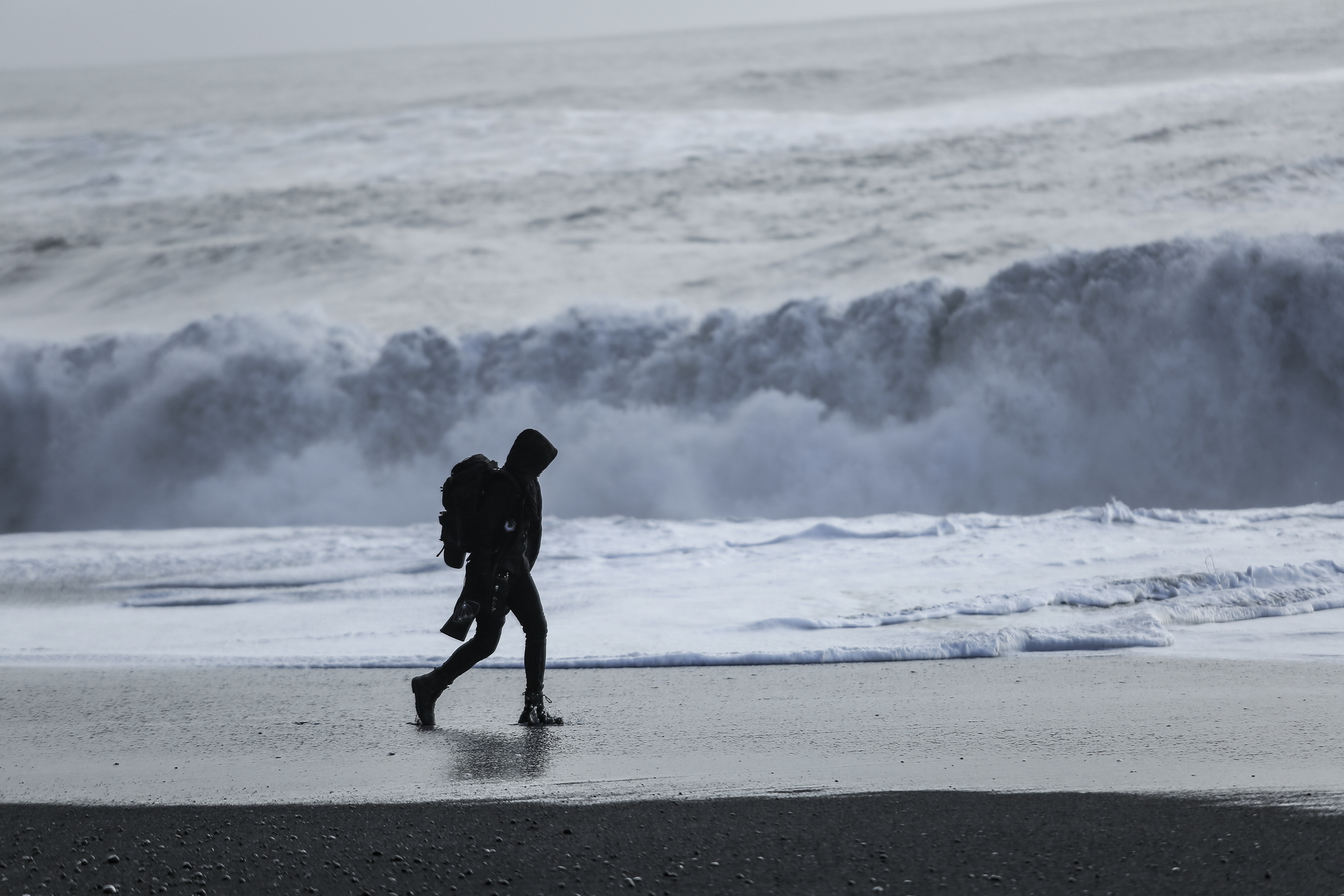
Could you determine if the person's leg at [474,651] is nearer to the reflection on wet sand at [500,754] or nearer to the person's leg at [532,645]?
the person's leg at [532,645]

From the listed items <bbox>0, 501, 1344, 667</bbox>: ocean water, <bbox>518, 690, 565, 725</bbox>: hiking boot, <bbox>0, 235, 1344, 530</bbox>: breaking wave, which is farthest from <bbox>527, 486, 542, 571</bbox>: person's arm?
<bbox>0, 235, 1344, 530</bbox>: breaking wave

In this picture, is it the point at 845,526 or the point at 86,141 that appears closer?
the point at 845,526

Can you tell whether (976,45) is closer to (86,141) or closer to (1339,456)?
(1339,456)

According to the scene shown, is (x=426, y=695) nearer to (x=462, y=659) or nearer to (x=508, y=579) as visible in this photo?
(x=462, y=659)

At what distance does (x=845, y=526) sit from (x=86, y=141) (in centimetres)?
2359

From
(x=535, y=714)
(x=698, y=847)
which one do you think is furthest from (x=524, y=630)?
(x=698, y=847)

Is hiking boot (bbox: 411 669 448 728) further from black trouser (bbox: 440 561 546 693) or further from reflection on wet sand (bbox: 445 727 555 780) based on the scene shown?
reflection on wet sand (bbox: 445 727 555 780)

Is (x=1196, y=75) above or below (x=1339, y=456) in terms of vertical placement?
above

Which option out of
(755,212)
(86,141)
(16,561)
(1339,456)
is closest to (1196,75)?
(755,212)

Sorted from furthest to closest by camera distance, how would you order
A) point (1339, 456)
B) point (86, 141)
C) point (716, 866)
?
point (86, 141)
point (1339, 456)
point (716, 866)

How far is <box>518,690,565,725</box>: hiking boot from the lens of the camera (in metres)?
5.54

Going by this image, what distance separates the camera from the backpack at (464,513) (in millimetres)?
5414

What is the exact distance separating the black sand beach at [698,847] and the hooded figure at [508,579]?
138 cm

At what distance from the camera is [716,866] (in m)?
3.54
